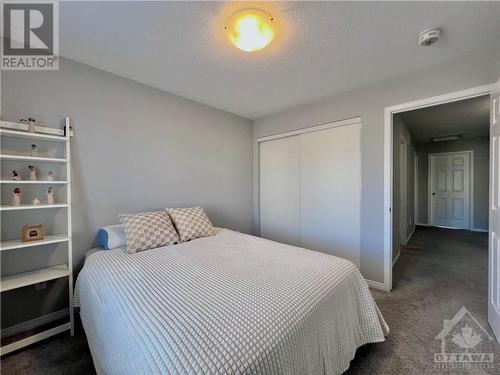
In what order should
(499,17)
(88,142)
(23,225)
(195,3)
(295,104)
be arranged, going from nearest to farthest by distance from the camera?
1. (195,3)
2. (499,17)
3. (23,225)
4. (88,142)
5. (295,104)

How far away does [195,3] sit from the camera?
139 cm

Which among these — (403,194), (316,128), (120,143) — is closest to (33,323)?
(120,143)

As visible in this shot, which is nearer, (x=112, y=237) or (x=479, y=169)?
(x=112, y=237)

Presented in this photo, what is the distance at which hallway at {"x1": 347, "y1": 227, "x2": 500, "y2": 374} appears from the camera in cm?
147

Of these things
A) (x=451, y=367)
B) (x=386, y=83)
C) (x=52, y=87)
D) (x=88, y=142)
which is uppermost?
(x=386, y=83)

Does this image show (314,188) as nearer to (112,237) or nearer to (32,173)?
(112,237)

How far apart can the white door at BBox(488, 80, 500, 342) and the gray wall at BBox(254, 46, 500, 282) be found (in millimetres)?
324

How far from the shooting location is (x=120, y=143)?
2297 millimetres

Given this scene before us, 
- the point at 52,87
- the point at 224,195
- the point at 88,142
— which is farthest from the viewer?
the point at 224,195

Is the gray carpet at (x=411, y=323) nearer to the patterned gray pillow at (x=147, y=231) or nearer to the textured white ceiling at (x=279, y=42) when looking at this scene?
the patterned gray pillow at (x=147, y=231)

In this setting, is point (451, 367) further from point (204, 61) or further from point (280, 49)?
point (204, 61)

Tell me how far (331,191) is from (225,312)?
2.32m

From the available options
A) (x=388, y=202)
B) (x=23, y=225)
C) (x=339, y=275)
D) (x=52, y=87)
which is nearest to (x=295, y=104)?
(x=388, y=202)

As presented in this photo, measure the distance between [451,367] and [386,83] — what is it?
2.52 meters
